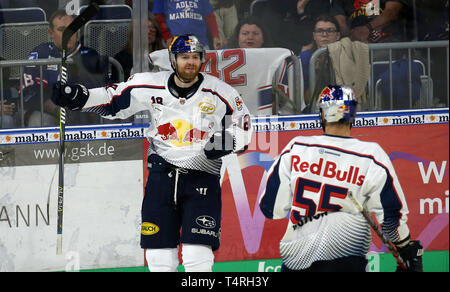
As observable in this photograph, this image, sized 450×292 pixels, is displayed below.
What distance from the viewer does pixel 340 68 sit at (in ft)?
20.0

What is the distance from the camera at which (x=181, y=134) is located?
5.36 meters

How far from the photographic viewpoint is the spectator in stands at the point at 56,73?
5848 millimetres

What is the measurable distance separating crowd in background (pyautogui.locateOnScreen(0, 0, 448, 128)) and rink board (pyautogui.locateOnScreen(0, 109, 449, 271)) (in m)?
0.27

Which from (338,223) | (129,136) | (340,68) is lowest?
(338,223)

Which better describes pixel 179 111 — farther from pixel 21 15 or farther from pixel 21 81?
pixel 21 15

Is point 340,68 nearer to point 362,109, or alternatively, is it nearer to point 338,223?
point 362,109

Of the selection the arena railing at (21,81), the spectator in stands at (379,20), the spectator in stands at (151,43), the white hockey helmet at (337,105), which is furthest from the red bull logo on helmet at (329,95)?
the arena railing at (21,81)

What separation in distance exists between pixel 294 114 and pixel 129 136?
1.20m

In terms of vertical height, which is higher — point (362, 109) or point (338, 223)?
point (362, 109)

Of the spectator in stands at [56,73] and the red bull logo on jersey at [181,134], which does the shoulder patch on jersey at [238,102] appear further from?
the spectator in stands at [56,73]

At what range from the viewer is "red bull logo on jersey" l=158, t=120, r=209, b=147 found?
5355 millimetres

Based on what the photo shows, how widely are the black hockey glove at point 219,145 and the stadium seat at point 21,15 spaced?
1560mm

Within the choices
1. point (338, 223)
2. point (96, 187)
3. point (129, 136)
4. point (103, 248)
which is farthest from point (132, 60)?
point (338, 223)

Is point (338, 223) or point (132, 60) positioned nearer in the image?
point (338, 223)
